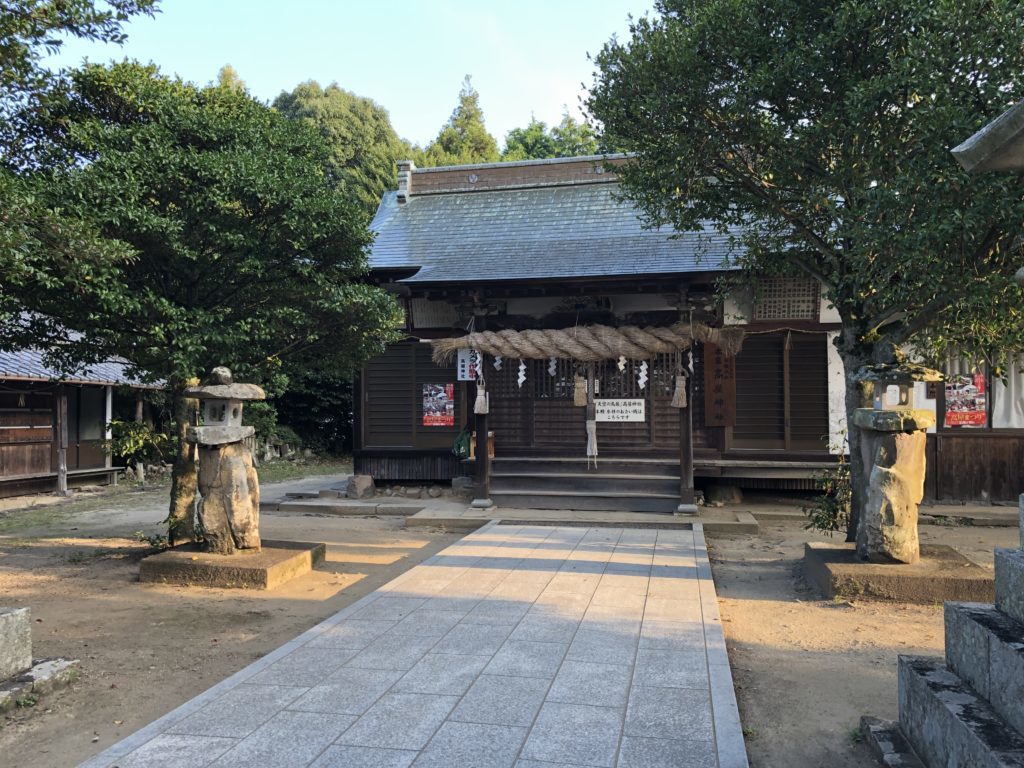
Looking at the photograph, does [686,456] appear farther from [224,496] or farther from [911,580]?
[224,496]

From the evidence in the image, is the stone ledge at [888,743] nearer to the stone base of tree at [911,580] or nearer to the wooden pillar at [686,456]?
the stone base of tree at [911,580]

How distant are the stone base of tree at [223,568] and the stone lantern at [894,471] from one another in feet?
19.4

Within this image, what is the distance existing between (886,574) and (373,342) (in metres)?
6.18

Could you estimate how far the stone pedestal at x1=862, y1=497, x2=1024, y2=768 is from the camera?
2.76m

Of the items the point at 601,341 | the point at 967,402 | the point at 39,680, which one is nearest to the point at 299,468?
the point at 601,341

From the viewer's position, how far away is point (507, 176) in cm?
1584

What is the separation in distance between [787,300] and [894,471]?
6041 millimetres

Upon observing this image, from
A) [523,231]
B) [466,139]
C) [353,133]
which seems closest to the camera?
[523,231]

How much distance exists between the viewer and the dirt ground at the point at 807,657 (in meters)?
3.91

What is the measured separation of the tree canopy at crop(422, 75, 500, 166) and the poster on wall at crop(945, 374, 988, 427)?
26935 millimetres

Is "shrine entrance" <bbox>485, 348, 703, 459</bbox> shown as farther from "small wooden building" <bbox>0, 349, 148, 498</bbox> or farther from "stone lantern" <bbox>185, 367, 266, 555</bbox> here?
"small wooden building" <bbox>0, 349, 148, 498</bbox>

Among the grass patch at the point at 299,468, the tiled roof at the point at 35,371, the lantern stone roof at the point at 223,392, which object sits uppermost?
the tiled roof at the point at 35,371

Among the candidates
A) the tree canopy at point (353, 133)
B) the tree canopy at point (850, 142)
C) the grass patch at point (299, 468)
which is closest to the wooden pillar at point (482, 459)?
the tree canopy at point (850, 142)

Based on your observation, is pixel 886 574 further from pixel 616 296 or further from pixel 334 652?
pixel 616 296
